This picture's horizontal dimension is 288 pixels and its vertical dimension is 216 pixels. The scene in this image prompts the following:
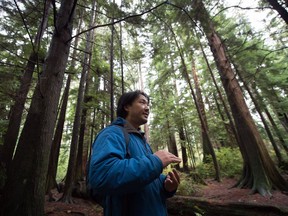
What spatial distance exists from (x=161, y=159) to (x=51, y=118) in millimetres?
2388

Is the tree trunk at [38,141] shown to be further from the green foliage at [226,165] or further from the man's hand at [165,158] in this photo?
the green foliage at [226,165]

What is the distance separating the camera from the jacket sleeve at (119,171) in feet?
3.56

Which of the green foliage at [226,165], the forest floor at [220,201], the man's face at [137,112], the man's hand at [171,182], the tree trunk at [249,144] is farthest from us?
the green foliage at [226,165]

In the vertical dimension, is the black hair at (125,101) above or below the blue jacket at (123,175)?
above

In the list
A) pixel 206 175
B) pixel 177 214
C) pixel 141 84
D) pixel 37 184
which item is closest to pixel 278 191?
pixel 177 214

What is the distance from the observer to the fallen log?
13.8 feet

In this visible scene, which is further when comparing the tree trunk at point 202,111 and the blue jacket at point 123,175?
the tree trunk at point 202,111

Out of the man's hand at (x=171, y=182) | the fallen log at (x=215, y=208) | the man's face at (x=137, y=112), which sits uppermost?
the man's face at (x=137, y=112)

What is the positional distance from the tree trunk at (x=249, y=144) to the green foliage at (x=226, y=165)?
15.0 feet

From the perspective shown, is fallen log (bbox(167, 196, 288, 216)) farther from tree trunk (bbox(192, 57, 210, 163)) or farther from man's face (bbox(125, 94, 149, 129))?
tree trunk (bbox(192, 57, 210, 163))

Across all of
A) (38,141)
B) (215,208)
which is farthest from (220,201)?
(38,141)

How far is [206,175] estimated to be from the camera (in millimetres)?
12586

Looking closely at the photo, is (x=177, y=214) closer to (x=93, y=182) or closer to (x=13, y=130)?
(x=93, y=182)

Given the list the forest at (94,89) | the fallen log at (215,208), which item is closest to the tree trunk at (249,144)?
the forest at (94,89)
